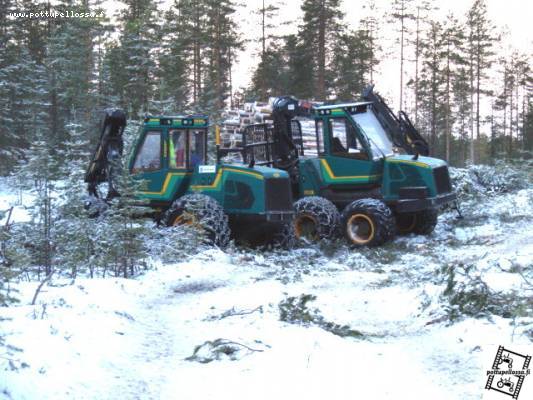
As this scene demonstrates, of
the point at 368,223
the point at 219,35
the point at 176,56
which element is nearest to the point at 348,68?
the point at 219,35

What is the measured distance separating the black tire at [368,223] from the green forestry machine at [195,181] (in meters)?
1.43

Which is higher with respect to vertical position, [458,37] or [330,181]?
[458,37]

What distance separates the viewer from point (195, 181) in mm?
13078

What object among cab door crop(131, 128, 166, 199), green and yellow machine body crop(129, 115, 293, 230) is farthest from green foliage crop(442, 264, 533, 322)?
cab door crop(131, 128, 166, 199)

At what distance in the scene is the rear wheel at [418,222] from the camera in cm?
1445

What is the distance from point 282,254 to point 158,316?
18.4ft

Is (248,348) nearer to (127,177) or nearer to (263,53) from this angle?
(127,177)

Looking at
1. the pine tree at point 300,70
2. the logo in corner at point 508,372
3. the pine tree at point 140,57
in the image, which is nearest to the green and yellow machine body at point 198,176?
the logo in corner at point 508,372

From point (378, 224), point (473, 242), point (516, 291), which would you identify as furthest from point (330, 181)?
point (516, 291)

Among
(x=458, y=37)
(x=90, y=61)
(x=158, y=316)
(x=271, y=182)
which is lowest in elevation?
(x=158, y=316)

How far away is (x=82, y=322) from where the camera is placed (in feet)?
20.2

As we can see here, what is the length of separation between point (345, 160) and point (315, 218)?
1613mm

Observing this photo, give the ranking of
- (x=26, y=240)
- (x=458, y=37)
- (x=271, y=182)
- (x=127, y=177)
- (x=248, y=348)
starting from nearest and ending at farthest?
(x=248, y=348), (x=127, y=177), (x=26, y=240), (x=271, y=182), (x=458, y=37)

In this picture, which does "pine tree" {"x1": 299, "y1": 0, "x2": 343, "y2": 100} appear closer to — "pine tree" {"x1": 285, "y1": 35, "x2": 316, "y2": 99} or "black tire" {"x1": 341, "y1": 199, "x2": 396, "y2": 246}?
"pine tree" {"x1": 285, "y1": 35, "x2": 316, "y2": 99}
